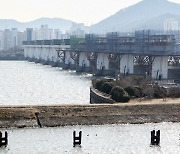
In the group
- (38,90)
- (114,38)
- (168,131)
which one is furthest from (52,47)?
(168,131)

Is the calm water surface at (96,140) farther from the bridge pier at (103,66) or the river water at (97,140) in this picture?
the bridge pier at (103,66)

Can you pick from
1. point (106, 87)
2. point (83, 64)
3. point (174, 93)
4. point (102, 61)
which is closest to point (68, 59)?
point (83, 64)

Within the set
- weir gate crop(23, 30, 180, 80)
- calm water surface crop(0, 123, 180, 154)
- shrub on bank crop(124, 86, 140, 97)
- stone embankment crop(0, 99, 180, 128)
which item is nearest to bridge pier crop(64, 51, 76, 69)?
weir gate crop(23, 30, 180, 80)

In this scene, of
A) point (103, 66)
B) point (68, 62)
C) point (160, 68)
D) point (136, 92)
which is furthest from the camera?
point (68, 62)

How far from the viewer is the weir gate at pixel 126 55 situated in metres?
74.4

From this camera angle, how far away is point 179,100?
45500 millimetres

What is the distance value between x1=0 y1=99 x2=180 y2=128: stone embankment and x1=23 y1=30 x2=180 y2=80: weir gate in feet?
108

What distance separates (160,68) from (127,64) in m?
10.5

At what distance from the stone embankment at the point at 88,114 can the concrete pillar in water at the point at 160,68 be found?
32058mm

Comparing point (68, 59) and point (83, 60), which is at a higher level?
point (83, 60)

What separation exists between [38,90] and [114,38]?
104ft

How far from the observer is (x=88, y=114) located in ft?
122

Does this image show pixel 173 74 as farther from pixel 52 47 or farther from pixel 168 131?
pixel 52 47

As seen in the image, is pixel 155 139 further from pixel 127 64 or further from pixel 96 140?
pixel 127 64
